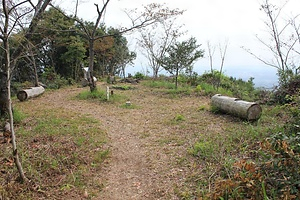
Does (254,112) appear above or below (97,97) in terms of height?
above

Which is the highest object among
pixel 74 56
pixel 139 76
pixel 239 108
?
pixel 74 56

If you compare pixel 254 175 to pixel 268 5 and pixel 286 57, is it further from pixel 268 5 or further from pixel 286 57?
pixel 268 5

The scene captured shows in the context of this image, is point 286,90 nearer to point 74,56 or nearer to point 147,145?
point 147,145

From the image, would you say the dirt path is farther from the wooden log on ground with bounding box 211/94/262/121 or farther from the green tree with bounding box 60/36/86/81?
the green tree with bounding box 60/36/86/81

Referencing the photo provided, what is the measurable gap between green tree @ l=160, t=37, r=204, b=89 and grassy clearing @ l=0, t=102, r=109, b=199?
20.3 ft

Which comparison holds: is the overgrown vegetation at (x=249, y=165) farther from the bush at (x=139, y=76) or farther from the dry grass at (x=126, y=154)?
the bush at (x=139, y=76)

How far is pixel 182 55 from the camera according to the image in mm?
10367

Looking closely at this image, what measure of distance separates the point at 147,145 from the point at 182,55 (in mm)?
6979

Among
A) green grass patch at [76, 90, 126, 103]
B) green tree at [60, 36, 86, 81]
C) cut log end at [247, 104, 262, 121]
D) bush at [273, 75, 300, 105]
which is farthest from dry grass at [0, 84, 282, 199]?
green tree at [60, 36, 86, 81]

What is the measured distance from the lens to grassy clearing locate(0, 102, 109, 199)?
2721 mm

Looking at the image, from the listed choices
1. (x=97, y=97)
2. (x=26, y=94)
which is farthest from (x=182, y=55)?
(x=26, y=94)

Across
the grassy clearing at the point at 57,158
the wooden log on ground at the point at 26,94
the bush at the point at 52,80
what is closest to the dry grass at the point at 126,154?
the grassy clearing at the point at 57,158

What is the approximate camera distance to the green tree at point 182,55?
10.3 m

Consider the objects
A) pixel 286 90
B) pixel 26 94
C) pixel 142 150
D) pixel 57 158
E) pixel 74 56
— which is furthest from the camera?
pixel 74 56
